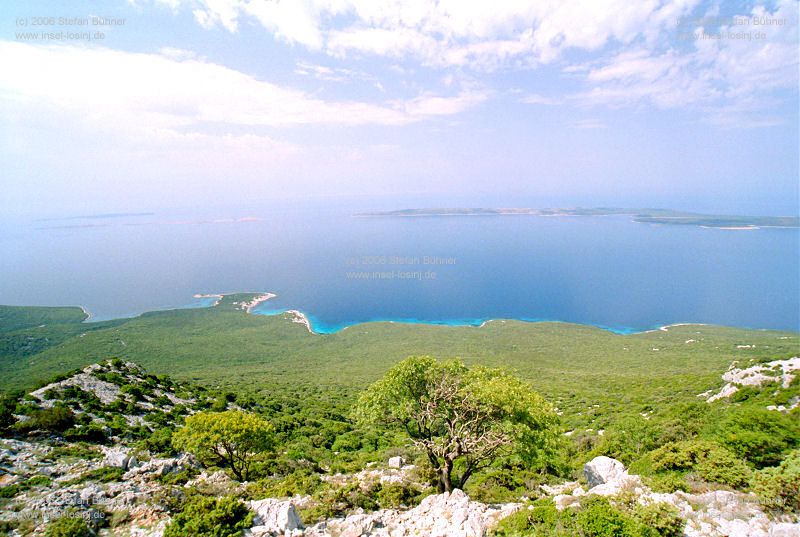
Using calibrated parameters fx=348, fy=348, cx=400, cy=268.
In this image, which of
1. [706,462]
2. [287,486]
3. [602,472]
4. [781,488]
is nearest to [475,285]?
[602,472]

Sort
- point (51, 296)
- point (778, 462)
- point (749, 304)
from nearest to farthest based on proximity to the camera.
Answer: point (778, 462), point (749, 304), point (51, 296)

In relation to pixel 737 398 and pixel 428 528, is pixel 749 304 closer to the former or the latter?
pixel 737 398

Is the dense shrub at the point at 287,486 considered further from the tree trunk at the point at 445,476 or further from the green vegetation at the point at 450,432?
the tree trunk at the point at 445,476

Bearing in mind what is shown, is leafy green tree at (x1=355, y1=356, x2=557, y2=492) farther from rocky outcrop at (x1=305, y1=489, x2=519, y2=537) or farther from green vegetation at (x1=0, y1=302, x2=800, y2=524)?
rocky outcrop at (x1=305, y1=489, x2=519, y2=537)

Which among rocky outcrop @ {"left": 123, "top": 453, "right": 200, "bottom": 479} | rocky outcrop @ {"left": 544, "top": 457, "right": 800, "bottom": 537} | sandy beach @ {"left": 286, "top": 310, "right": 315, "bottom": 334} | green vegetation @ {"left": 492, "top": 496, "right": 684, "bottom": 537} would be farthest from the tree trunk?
sandy beach @ {"left": 286, "top": 310, "right": 315, "bottom": 334}

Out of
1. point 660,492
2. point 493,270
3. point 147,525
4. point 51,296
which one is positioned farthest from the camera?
point 493,270

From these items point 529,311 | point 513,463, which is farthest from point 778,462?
point 529,311

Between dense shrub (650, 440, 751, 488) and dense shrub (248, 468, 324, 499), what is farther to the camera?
dense shrub (248, 468, 324, 499)
